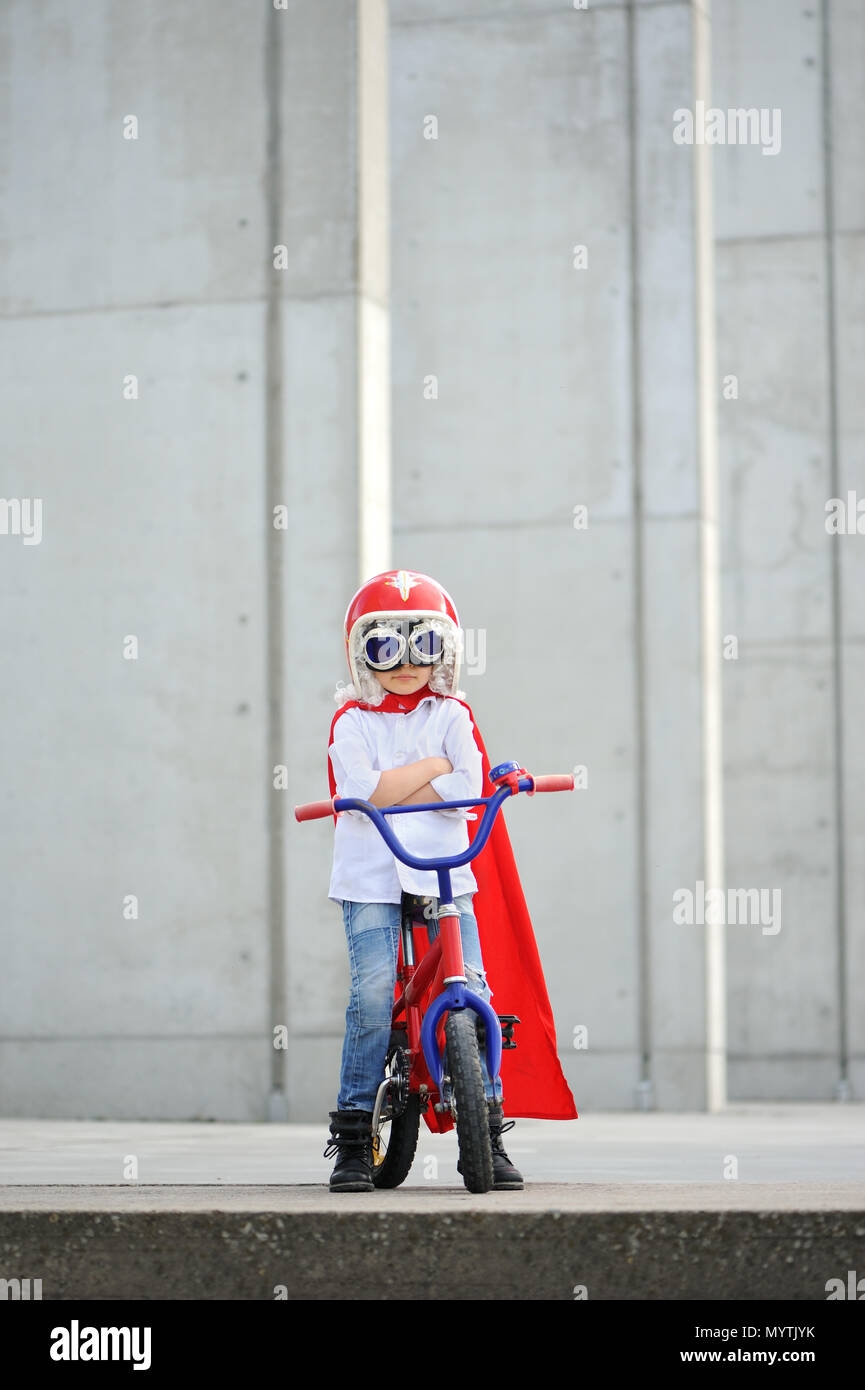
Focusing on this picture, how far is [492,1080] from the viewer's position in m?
5.21

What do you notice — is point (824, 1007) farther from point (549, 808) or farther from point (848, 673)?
point (549, 808)

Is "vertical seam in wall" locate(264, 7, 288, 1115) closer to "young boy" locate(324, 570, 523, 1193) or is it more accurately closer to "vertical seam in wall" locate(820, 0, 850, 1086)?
"young boy" locate(324, 570, 523, 1193)

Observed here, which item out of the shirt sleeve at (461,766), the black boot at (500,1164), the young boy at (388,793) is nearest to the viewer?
the black boot at (500,1164)

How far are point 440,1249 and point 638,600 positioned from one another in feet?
29.1

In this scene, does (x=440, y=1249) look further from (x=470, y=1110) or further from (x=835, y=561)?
(x=835, y=561)

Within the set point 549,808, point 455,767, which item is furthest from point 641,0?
point 455,767

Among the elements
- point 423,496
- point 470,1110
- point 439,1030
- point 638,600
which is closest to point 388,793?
point 439,1030

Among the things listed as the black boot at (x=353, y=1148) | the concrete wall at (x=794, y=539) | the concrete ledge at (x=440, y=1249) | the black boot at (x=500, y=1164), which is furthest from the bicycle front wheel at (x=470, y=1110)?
the concrete wall at (x=794, y=539)

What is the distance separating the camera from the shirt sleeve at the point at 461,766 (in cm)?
552

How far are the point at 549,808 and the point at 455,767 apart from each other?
7384 millimetres

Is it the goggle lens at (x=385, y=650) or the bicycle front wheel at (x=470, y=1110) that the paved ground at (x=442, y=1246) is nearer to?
the bicycle front wheel at (x=470, y=1110)

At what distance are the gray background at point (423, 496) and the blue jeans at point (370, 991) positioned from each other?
4.68 m

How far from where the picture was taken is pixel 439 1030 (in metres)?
5.21

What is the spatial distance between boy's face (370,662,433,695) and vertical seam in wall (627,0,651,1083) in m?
7.22
